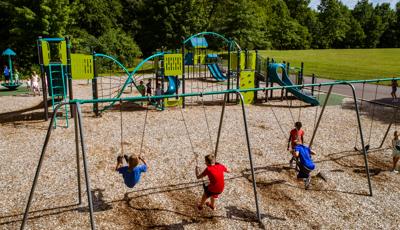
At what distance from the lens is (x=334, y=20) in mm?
79938

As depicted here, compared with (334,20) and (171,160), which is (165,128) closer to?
(171,160)

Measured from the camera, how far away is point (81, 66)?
13.1m

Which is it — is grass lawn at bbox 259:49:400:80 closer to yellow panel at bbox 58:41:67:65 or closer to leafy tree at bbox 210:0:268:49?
leafy tree at bbox 210:0:268:49

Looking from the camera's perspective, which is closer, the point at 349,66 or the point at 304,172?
the point at 304,172

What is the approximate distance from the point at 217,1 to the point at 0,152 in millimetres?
54428

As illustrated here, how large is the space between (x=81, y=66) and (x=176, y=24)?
36.3m

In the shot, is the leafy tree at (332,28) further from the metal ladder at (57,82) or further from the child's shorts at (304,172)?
the child's shorts at (304,172)

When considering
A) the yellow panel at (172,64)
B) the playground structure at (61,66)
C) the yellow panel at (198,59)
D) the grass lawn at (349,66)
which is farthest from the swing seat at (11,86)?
the grass lawn at (349,66)

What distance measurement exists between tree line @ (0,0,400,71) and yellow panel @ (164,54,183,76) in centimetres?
316

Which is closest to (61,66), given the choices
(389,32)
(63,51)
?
(63,51)

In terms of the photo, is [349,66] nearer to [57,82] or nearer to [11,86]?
[11,86]

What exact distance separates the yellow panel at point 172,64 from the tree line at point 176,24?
124 inches

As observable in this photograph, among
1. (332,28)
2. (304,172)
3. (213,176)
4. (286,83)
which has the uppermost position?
(332,28)

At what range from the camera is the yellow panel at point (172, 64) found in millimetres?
14797
